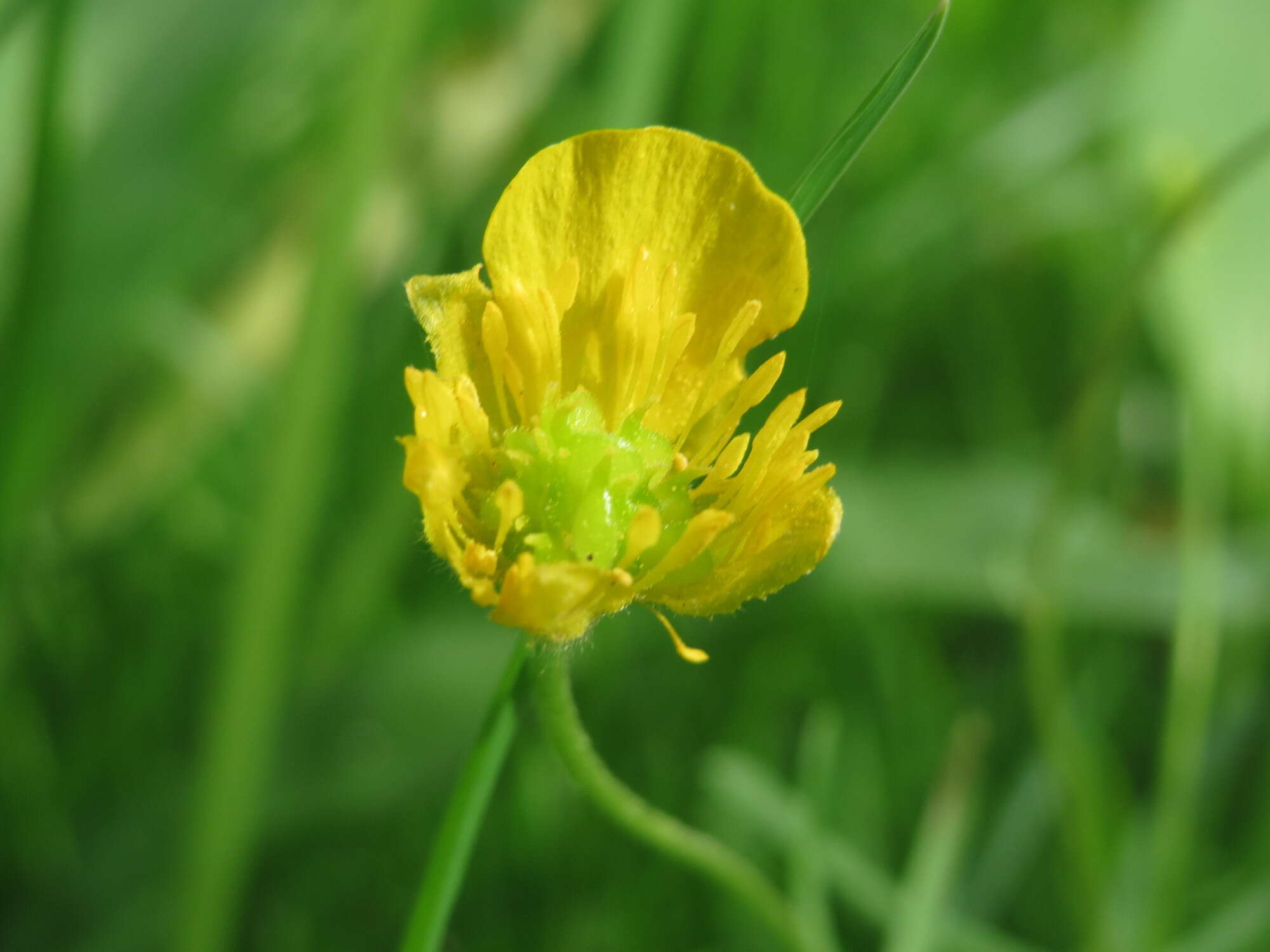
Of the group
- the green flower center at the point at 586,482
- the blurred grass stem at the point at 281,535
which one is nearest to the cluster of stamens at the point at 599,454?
the green flower center at the point at 586,482

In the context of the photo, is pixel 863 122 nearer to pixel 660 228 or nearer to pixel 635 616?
pixel 660 228

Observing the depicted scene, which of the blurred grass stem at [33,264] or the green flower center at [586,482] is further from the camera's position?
the blurred grass stem at [33,264]

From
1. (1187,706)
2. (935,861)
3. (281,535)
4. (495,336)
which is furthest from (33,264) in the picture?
(1187,706)

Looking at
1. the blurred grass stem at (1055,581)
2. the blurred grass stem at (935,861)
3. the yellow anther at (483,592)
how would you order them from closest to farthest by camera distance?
the yellow anther at (483,592), the blurred grass stem at (935,861), the blurred grass stem at (1055,581)

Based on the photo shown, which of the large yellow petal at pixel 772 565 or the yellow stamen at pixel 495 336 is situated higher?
the yellow stamen at pixel 495 336

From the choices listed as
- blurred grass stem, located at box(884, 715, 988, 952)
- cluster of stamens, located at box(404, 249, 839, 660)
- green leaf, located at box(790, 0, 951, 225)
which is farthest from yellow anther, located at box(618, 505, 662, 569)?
blurred grass stem, located at box(884, 715, 988, 952)

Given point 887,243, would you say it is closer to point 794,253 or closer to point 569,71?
point 569,71

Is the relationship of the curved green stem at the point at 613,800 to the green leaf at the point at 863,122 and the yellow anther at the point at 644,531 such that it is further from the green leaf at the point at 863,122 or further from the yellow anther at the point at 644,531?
the green leaf at the point at 863,122

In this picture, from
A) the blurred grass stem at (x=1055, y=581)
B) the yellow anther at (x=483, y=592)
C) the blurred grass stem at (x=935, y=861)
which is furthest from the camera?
the blurred grass stem at (x=1055, y=581)
